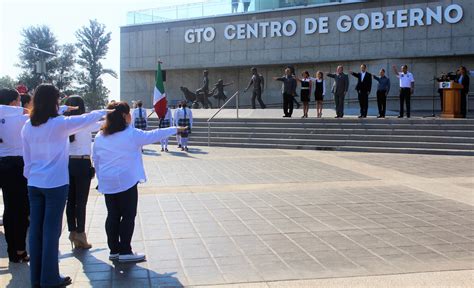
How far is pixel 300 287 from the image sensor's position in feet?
14.9

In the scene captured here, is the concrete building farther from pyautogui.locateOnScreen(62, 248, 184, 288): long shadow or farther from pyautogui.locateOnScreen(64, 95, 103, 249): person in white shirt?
pyautogui.locateOnScreen(62, 248, 184, 288): long shadow

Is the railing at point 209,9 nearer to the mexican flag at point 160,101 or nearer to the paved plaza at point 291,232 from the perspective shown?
the paved plaza at point 291,232

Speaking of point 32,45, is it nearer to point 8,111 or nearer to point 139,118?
point 139,118

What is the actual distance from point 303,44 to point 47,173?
2753cm

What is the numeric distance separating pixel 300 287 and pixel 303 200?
408 centimetres

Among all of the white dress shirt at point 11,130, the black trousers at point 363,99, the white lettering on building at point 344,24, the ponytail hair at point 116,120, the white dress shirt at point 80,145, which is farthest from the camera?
the white lettering on building at point 344,24

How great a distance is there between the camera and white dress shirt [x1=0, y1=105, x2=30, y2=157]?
219 inches

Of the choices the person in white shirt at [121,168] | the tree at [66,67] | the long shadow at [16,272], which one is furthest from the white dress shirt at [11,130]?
the tree at [66,67]

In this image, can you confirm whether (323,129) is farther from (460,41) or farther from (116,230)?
(116,230)

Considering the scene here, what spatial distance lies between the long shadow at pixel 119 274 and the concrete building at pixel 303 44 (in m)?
25.4

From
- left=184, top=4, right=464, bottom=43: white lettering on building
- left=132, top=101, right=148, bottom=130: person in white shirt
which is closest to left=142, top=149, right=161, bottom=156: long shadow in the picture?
left=132, top=101, right=148, bottom=130: person in white shirt

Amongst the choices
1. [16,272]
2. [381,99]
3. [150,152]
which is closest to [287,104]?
[381,99]

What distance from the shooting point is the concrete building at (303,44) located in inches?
1079

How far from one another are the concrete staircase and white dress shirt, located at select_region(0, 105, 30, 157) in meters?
13.2
